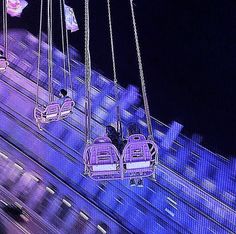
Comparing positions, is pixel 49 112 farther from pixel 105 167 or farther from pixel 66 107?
pixel 105 167

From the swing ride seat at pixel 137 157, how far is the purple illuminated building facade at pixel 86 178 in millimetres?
2393

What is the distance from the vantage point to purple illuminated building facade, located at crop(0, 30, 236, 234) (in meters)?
5.68

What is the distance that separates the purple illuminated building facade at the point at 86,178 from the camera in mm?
5684

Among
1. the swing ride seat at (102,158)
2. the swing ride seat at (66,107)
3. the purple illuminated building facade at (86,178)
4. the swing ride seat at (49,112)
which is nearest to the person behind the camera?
the swing ride seat at (102,158)

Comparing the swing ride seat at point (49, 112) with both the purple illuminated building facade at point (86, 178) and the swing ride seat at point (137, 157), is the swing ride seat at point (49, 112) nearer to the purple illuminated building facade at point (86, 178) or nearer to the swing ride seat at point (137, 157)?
the swing ride seat at point (137, 157)

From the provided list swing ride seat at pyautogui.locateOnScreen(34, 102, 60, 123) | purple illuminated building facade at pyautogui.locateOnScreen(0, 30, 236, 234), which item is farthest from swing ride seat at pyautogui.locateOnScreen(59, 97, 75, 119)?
purple illuminated building facade at pyautogui.locateOnScreen(0, 30, 236, 234)

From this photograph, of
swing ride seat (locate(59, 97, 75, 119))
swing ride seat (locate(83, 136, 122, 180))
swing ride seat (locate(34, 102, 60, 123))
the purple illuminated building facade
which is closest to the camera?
swing ride seat (locate(83, 136, 122, 180))

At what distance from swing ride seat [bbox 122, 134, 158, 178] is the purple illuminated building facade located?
239 cm

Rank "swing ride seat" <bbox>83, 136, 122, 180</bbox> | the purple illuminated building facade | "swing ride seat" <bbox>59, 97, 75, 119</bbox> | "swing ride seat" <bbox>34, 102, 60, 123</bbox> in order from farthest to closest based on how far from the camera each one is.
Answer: the purple illuminated building facade → "swing ride seat" <bbox>59, 97, 75, 119</bbox> → "swing ride seat" <bbox>34, 102, 60, 123</bbox> → "swing ride seat" <bbox>83, 136, 122, 180</bbox>

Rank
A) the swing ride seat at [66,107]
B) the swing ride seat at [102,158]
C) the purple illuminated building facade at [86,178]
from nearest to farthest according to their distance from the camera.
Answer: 1. the swing ride seat at [102,158]
2. the swing ride seat at [66,107]
3. the purple illuminated building facade at [86,178]

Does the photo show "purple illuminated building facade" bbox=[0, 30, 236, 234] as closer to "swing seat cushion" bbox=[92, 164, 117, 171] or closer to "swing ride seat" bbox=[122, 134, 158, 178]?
"swing ride seat" bbox=[122, 134, 158, 178]

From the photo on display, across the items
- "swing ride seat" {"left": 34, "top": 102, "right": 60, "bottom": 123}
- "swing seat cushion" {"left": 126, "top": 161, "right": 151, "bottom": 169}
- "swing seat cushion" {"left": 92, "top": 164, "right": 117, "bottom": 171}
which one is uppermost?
"swing ride seat" {"left": 34, "top": 102, "right": 60, "bottom": 123}

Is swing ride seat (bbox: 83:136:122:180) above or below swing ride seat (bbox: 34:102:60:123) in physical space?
below

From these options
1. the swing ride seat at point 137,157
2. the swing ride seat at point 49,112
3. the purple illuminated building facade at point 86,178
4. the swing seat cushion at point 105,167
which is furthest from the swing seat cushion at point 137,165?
the purple illuminated building facade at point 86,178
